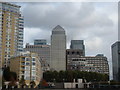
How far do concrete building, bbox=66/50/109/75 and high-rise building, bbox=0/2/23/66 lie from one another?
35195 mm

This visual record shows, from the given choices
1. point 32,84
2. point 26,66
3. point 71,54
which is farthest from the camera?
point 71,54

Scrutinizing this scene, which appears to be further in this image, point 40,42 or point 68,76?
point 40,42

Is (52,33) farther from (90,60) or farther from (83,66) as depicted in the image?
(83,66)

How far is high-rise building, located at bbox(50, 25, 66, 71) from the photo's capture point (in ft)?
384

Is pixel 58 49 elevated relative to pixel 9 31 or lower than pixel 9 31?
lower

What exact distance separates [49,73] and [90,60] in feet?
170

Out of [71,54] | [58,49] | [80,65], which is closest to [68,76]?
[80,65]

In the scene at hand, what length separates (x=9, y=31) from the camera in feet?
224

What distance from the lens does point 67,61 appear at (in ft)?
368

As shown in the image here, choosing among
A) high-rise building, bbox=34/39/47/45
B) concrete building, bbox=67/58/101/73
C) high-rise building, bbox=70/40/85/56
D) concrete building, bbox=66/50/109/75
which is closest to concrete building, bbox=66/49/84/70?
concrete building, bbox=66/50/109/75

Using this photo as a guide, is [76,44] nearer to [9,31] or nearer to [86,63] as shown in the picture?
[86,63]

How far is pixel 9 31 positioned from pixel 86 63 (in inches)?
1716

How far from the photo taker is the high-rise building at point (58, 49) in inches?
4614

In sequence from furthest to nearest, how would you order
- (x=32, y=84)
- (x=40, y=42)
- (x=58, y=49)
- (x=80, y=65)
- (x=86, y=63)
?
(x=40, y=42) → (x=58, y=49) → (x=86, y=63) → (x=80, y=65) → (x=32, y=84)
